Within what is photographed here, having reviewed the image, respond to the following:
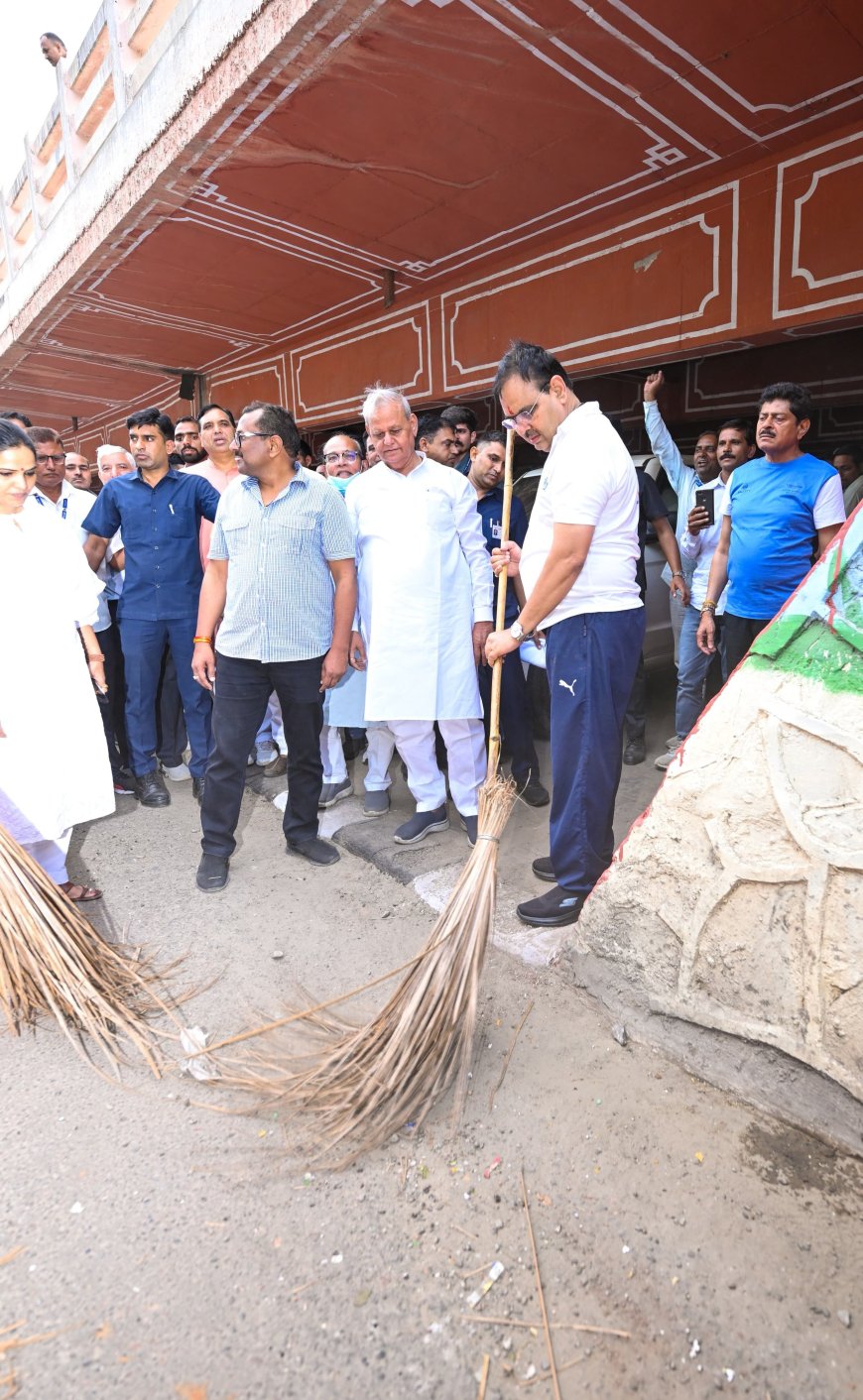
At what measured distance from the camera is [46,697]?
9.18ft

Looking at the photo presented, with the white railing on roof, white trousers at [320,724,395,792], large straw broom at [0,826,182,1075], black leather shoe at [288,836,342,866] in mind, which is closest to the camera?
large straw broom at [0,826,182,1075]

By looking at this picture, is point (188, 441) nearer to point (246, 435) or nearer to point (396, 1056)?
point (246, 435)

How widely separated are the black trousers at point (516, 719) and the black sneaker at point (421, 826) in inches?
17.1

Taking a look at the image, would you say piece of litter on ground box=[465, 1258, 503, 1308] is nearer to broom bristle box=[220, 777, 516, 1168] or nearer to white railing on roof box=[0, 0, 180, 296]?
broom bristle box=[220, 777, 516, 1168]

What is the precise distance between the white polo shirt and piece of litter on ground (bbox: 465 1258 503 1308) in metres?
1.63

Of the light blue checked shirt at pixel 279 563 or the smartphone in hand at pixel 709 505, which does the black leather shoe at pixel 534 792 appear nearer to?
the light blue checked shirt at pixel 279 563

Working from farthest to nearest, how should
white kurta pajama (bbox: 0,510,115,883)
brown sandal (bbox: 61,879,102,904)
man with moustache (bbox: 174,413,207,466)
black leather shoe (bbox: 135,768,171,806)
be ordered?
1. man with moustache (bbox: 174,413,207,466)
2. black leather shoe (bbox: 135,768,171,806)
3. brown sandal (bbox: 61,879,102,904)
4. white kurta pajama (bbox: 0,510,115,883)

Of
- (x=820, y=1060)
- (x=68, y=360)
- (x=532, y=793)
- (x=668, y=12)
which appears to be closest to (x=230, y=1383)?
(x=820, y=1060)

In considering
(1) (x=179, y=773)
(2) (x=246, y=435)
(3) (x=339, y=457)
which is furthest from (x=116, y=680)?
(2) (x=246, y=435)

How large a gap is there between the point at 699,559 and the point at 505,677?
4.56 feet

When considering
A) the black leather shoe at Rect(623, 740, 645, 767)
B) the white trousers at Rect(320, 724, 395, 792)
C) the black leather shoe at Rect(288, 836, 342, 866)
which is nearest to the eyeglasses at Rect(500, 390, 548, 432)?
the white trousers at Rect(320, 724, 395, 792)

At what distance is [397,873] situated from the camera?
3.04 m

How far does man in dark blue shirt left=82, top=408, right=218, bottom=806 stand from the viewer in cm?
374

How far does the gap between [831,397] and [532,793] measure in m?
5.41
